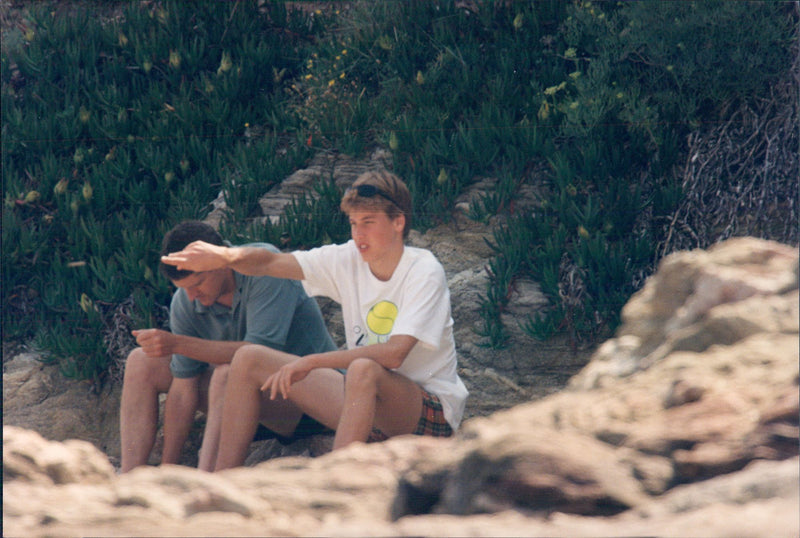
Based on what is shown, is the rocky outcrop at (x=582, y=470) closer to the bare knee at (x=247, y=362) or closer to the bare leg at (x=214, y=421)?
the bare knee at (x=247, y=362)

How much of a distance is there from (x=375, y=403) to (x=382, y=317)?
0.40 metres

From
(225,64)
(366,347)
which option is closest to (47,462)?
(366,347)

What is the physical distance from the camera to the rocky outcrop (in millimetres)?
1072

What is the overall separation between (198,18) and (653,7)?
2.20 metres

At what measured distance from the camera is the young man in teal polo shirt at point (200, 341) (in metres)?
2.80

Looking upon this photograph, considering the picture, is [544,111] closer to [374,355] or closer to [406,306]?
[406,306]

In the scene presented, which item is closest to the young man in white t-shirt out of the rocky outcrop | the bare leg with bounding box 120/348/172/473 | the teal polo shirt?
the teal polo shirt

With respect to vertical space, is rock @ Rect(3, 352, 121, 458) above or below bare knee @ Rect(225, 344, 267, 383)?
below

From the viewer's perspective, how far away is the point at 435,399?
2.67 m

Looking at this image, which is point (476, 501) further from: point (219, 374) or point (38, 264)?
point (38, 264)

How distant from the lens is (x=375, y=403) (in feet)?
7.98

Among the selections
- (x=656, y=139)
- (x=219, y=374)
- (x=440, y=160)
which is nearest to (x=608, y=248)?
(x=656, y=139)

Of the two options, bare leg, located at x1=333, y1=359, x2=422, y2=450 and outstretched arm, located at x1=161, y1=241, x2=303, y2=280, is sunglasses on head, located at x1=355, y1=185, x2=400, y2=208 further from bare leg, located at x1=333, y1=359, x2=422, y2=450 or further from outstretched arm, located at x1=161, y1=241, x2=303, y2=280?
bare leg, located at x1=333, y1=359, x2=422, y2=450

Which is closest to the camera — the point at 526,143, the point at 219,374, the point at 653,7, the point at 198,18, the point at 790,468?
the point at 790,468
